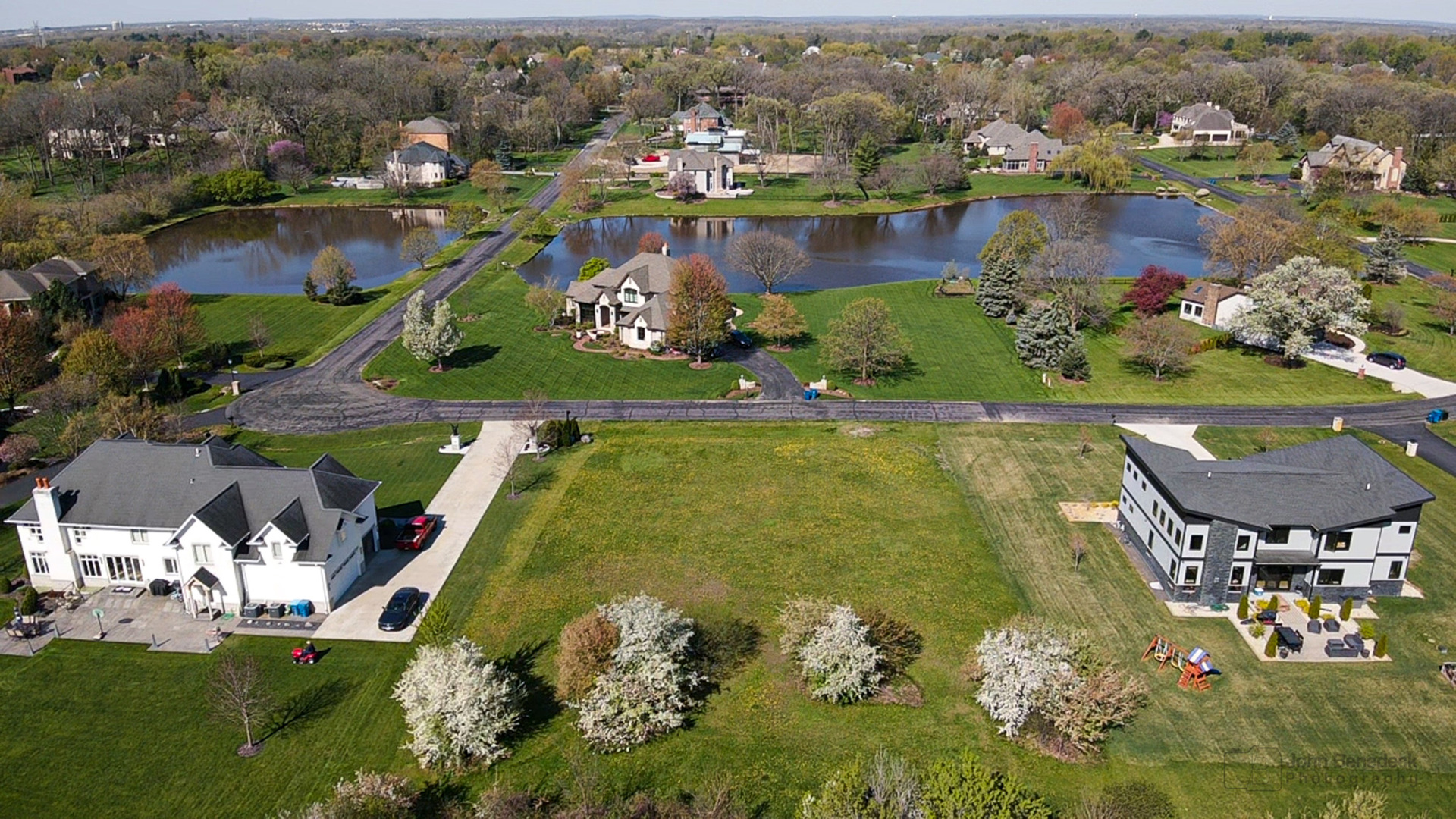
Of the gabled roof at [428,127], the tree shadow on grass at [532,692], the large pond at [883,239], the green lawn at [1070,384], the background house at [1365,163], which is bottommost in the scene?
the tree shadow on grass at [532,692]

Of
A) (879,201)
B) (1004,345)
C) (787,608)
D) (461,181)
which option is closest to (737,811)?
(787,608)

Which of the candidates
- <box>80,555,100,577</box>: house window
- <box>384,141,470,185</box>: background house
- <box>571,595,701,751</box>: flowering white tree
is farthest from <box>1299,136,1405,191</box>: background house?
<box>80,555,100,577</box>: house window

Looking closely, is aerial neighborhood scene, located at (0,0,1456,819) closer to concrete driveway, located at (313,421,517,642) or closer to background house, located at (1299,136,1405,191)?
concrete driveway, located at (313,421,517,642)

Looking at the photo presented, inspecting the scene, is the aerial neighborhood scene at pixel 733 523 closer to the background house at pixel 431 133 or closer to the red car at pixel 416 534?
the red car at pixel 416 534

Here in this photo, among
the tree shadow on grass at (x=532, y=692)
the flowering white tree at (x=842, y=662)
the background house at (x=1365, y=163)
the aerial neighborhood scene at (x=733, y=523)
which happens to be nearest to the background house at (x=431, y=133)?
the aerial neighborhood scene at (x=733, y=523)

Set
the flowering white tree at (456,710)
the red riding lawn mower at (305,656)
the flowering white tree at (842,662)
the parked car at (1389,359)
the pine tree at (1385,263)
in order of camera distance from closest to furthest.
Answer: the flowering white tree at (456,710) → the flowering white tree at (842,662) → the red riding lawn mower at (305,656) → the parked car at (1389,359) → the pine tree at (1385,263)

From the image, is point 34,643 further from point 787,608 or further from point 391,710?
point 787,608

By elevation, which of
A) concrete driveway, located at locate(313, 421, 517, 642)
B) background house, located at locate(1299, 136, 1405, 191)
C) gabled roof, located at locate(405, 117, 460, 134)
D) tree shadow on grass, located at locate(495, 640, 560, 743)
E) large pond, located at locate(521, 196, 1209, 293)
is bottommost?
tree shadow on grass, located at locate(495, 640, 560, 743)
